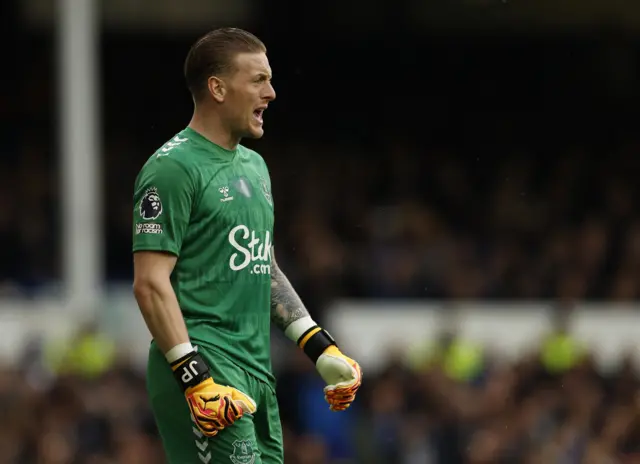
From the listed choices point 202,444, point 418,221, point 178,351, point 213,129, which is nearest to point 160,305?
point 178,351

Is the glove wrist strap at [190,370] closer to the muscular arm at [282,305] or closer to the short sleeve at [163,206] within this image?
the short sleeve at [163,206]

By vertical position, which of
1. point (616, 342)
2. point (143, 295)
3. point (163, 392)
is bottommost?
point (616, 342)

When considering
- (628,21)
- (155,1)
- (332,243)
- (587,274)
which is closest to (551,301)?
(587,274)

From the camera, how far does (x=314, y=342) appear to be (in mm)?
6195

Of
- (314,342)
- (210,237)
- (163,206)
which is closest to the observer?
(163,206)

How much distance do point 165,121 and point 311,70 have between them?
2.02m

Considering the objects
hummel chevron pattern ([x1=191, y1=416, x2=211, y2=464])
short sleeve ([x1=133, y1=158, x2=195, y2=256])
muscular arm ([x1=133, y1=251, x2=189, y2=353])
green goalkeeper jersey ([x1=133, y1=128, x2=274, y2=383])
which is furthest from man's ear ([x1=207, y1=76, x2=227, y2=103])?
hummel chevron pattern ([x1=191, y1=416, x2=211, y2=464])

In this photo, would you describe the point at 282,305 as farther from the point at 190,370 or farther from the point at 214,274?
the point at 190,370

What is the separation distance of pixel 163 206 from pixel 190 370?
22.5 inches

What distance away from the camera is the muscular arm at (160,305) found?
5.61 metres

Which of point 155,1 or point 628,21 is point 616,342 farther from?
point 155,1

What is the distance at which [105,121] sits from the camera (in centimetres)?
2134

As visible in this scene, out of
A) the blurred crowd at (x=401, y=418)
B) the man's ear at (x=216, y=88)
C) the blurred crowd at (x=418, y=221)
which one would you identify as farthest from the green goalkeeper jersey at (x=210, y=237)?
the blurred crowd at (x=418, y=221)

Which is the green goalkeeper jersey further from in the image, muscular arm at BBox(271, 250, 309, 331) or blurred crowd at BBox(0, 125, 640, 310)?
blurred crowd at BBox(0, 125, 640, 310)
